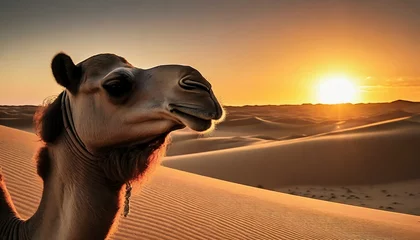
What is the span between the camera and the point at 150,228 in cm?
674

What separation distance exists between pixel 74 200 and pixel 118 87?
62 centimetres

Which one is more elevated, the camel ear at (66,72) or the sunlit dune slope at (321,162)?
the camel ear at (66,72)

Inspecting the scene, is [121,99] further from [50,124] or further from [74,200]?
[74,200]

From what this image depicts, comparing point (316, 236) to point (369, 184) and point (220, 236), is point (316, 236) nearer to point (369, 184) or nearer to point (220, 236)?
point (220, 236)

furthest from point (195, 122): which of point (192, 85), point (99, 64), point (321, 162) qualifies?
point (321, 162)

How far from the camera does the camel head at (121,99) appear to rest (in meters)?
2.33

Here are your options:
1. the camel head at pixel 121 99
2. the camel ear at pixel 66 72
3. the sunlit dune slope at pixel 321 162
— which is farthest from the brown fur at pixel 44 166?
the sunlit dune slope at pixel 321 162

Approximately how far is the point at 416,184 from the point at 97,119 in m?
23.3

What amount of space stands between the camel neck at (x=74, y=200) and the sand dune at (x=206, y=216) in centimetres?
368

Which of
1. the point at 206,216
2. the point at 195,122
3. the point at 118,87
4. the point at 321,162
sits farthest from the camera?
the point at 321,162

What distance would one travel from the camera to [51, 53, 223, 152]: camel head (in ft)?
7.64

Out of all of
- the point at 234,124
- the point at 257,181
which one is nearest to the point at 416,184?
the point at 257,181

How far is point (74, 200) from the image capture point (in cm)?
245

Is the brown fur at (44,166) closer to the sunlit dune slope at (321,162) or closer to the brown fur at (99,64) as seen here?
the brown fur at (99,64)
